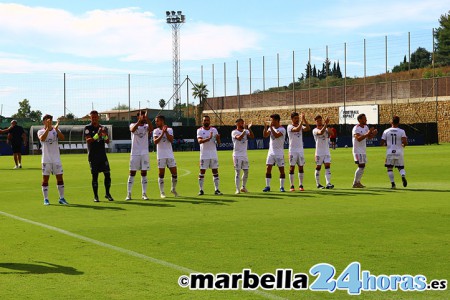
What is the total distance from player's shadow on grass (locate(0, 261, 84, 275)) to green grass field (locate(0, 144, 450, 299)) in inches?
0.5

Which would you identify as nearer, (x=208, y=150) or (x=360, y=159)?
(x=208, y=150)

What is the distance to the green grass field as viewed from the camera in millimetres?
8461

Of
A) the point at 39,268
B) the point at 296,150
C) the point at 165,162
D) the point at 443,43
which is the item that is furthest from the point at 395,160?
the point at 443,43

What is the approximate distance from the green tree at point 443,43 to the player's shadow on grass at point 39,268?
8611 cm

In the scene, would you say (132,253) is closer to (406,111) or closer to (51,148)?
(51,148)

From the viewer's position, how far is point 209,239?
1167cm

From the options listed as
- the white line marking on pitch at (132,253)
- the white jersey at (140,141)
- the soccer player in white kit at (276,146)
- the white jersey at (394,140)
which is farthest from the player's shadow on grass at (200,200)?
the white jersey at (394,140)

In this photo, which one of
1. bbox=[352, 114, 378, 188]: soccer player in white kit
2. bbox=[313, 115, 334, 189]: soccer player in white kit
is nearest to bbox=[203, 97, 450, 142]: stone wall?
bbox=[313, 115, 334, 189]: soccer player in white kit

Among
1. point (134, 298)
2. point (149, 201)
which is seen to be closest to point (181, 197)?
point (149, 201)

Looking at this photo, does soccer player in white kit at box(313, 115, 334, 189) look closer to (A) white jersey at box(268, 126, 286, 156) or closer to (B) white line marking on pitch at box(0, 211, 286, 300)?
(A) white jersey at box(268, 126, 286, 156)

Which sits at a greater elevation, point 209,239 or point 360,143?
point 360,143

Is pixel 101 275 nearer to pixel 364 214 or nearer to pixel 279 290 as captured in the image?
pixel 279 290

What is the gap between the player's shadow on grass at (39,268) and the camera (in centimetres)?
914

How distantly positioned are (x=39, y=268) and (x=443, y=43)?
103m
